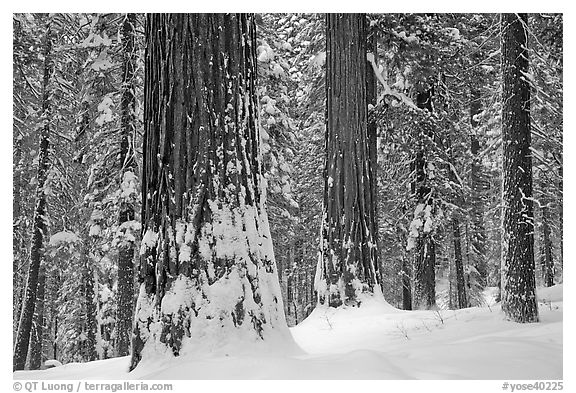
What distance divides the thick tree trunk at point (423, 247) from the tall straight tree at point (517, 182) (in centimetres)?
573

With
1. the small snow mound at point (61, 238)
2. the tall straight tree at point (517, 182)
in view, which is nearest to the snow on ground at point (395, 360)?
the tall straight tree at point (517, 182)

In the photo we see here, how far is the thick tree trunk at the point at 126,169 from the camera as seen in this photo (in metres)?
9.45

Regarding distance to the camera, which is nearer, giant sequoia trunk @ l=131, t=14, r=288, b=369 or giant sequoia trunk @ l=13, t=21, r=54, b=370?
giant sequoia trunk @ l=131, t=14, r=288, b=369

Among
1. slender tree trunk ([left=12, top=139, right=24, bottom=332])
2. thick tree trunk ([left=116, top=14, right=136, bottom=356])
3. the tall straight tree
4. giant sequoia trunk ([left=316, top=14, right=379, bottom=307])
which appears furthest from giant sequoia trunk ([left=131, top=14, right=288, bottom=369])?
thick tree trunk ([left=116, top=14, right=136, bottom=356])

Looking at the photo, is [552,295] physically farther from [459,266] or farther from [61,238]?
[61,238]

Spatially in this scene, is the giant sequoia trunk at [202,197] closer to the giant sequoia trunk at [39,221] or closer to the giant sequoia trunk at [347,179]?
the giant sequoia trunk at [347,179]

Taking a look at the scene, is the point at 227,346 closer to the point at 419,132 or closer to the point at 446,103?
the point at 419,132

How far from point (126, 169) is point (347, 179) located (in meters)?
5.19

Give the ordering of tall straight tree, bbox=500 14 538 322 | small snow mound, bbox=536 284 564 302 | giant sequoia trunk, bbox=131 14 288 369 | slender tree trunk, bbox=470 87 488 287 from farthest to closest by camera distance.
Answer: slender tree trunk, bbox=470 87 488 287 → small snow mound, bbox=536 284 564 302 → tall straight tree, bbox=500 14 538 322 → giant sequoia trunk, bbox=131 14 288 369

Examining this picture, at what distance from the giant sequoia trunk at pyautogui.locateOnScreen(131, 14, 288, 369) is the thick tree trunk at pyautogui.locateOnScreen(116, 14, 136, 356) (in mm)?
6266

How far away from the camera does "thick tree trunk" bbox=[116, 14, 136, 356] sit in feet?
31.0

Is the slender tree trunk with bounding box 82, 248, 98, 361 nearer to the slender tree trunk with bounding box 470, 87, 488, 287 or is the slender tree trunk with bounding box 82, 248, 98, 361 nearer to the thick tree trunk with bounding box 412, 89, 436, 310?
the thick tree trunk with bounding box 412, 89, 436, 310

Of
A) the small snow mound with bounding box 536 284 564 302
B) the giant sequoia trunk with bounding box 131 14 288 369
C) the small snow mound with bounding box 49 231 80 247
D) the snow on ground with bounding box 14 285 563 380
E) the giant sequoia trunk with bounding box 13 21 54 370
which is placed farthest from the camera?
the small snow mound with bounding box 49 231 80 247

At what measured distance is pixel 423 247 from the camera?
11.3 meters
